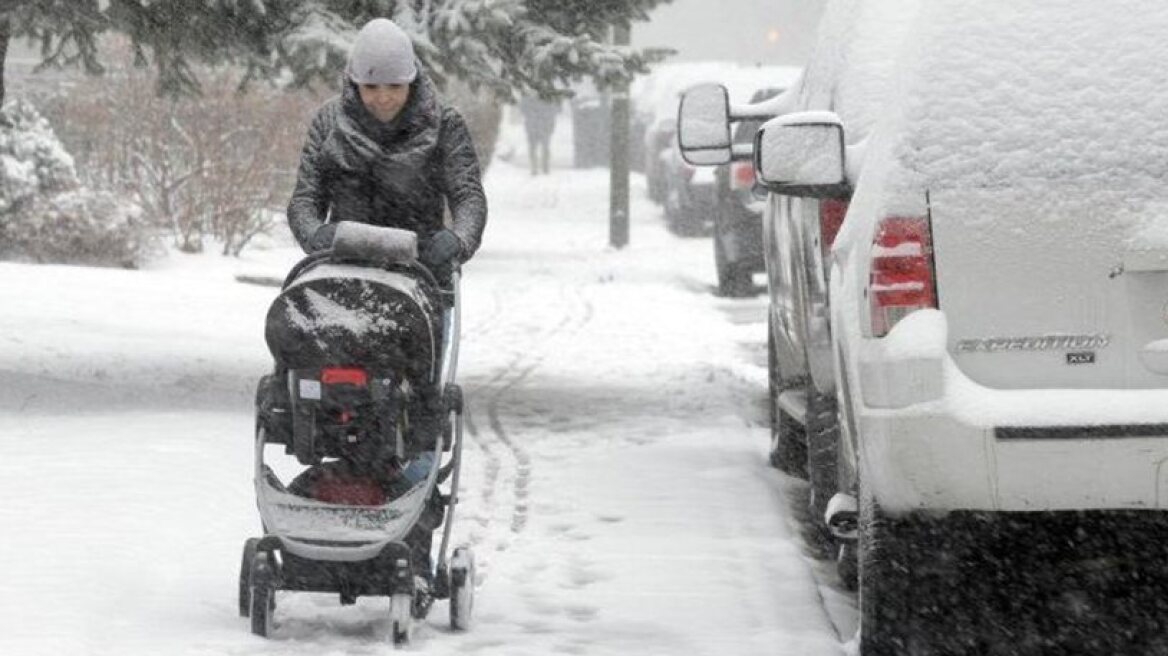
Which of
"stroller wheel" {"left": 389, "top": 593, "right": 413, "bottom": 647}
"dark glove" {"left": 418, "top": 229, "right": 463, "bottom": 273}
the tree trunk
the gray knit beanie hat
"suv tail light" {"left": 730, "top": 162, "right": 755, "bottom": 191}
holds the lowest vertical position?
"stroller wheel" {"left": 389, "top": 593, "right": 413, "bottom": 647}

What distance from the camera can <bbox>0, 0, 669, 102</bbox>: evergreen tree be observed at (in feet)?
34.9

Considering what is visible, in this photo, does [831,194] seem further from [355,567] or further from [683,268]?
[683,268]

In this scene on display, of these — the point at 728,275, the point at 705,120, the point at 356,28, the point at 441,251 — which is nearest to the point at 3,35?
the point at 356,28

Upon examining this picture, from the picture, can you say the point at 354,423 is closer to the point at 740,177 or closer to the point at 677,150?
the point at 740,177

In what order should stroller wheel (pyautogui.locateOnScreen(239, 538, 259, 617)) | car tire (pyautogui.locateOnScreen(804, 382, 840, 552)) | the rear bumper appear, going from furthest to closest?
car tire (pyautogui.locateOnScreen(804, 382, 840, 552)) < stroller wheel (pyautogui.locateOnScreen(239, 538, 259, 617)) < the rear bumper

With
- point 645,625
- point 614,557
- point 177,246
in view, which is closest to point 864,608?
point 645,625

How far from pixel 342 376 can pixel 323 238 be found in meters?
0.58

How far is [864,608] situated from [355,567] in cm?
141

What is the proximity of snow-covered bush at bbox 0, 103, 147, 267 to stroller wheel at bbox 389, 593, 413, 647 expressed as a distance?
46.8 ft

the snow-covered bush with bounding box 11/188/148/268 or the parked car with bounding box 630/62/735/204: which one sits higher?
the parked car with bounding box 630/62/735/204

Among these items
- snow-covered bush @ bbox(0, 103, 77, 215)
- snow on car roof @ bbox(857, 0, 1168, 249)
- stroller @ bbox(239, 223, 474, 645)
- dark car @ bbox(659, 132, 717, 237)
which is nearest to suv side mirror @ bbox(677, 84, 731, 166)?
stroller @ bbox(239, 223, 474, 645)

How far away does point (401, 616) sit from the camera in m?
6.16

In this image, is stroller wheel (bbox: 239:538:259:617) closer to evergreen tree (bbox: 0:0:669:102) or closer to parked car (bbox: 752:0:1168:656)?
parked car (bbox: 752:0:1168:656)

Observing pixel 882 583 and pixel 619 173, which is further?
pixel 619 173
